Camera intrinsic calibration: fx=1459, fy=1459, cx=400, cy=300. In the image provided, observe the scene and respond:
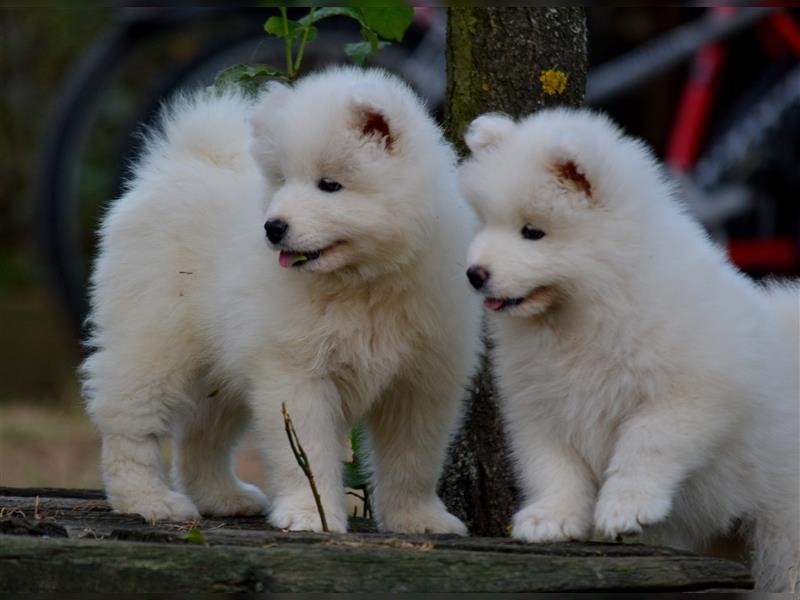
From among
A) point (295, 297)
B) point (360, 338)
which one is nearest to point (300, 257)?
point (295, 297)

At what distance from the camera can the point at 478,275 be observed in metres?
3.57

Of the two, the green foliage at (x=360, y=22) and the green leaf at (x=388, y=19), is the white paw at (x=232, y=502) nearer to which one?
the green foliage at (x=360, y=22)

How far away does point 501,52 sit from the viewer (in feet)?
15.1

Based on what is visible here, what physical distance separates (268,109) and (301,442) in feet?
3.04

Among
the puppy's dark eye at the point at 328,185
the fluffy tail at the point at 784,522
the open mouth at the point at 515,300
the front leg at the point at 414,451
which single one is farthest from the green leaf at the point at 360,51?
the fluffy tail at the point at 784,522

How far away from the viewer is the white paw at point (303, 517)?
3902 mm

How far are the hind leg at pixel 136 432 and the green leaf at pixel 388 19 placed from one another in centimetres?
125

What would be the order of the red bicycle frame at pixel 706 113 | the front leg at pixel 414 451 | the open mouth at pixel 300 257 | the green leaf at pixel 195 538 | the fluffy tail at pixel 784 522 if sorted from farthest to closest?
the red bicycle frame at pixel 706 113
the front leg at pixel 414 451
the fluffy tail at pixel 784 522
the open mouth at pixel 300 257
the green leaf at pixel 195 538

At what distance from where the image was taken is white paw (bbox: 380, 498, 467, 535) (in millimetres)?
4227

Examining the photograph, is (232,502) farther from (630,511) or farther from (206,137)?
(630,511)

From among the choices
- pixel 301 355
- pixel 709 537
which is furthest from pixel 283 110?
pixel 709 537

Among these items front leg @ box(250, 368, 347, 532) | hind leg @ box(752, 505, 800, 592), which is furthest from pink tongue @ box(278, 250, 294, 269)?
hind leg @ box(752, 505, 800, 592)

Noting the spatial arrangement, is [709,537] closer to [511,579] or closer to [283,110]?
[511,579]

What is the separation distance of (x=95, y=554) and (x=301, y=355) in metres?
0.98
